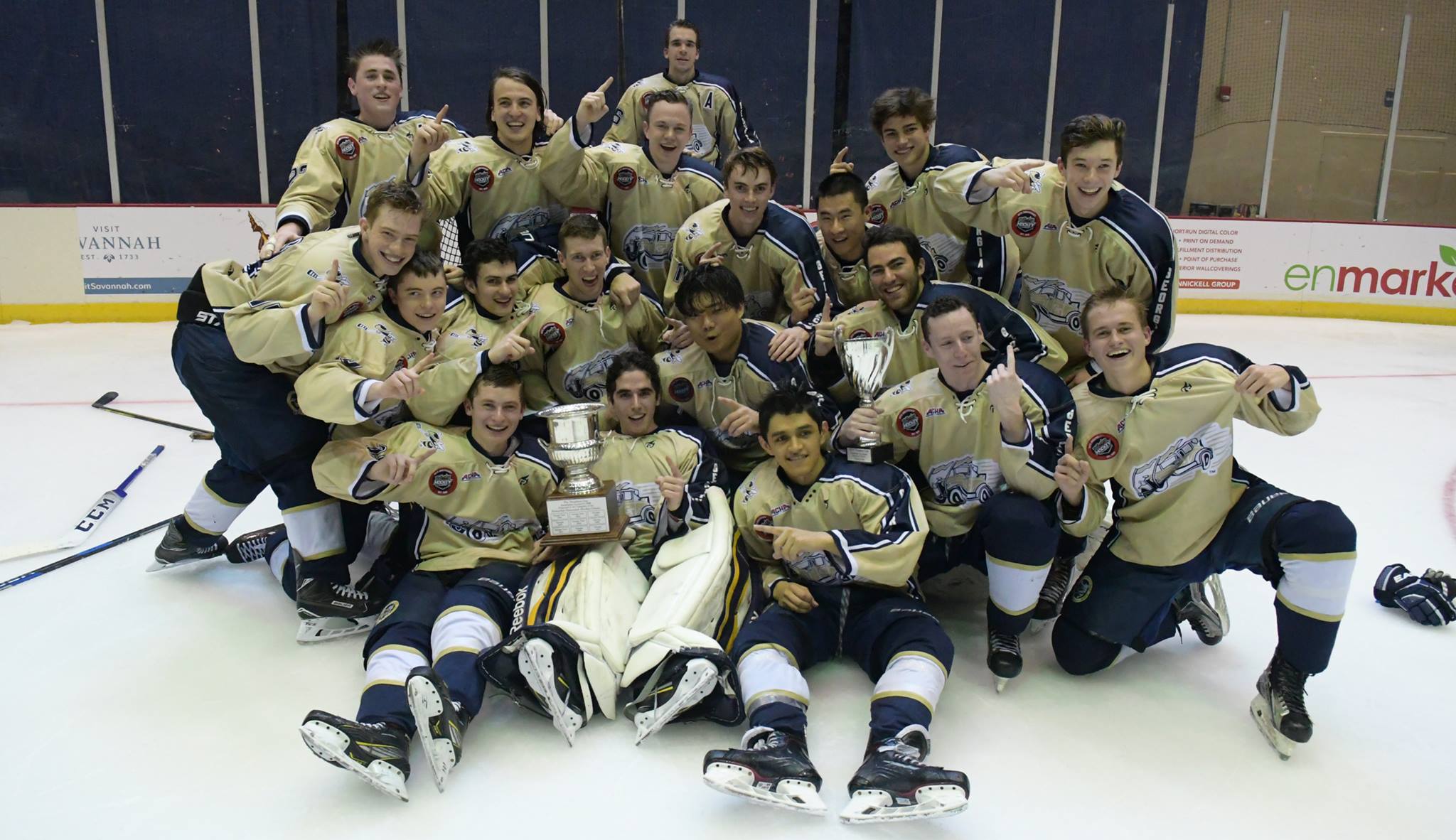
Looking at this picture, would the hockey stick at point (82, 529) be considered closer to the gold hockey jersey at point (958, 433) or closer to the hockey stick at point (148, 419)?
the hockey stick at point (148, 419)

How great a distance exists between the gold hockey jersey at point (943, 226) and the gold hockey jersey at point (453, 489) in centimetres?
148

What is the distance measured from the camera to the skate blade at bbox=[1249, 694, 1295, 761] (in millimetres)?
2189

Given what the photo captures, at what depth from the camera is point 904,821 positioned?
1.96 metres

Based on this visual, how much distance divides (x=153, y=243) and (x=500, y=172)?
16.2ft

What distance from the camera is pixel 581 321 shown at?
319 centimetres

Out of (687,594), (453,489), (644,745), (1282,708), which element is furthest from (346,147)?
(1282,708)

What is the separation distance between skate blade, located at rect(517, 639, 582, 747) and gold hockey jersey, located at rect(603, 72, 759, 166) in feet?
11.1

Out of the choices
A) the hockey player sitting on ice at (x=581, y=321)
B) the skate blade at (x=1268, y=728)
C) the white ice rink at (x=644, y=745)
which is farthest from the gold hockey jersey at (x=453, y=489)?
the skate blade at (x=1268, y=728)

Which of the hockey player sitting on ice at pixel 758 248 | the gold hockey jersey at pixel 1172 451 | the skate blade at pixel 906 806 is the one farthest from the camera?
the hockey player sitting on ice at pixel 758 248

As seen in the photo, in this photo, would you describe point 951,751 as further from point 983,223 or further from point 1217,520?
point 983,223

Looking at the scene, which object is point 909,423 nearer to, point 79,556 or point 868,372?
point 868,372

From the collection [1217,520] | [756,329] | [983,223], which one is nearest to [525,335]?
[756,329]

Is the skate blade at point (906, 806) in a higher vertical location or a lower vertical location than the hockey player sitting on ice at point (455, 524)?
lower

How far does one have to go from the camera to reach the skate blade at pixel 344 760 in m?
1.95
